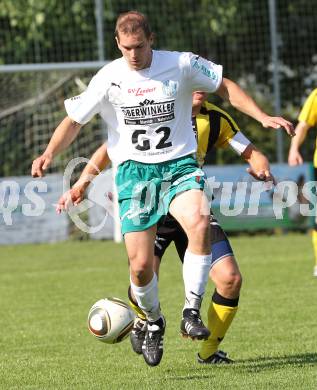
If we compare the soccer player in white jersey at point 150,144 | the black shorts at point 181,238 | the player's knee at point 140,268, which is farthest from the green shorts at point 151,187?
the black shorts at point 181,238

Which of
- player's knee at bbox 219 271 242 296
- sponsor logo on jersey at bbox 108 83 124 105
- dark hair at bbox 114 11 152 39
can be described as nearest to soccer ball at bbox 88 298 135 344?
player's knee at bbox 219 271 242 296

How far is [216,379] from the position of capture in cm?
636

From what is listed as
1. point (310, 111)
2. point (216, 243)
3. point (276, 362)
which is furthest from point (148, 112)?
point (310, 111)

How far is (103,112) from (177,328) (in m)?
2.64

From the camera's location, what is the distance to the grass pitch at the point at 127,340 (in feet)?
21.2

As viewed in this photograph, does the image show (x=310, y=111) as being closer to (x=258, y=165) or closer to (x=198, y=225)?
(x=258, y=165)

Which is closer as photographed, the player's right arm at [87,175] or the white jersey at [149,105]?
the white jersey at [149,105]

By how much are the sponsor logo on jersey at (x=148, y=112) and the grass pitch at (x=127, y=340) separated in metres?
1.56

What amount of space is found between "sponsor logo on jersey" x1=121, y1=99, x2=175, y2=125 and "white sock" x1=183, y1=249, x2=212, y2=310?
0.85 metres

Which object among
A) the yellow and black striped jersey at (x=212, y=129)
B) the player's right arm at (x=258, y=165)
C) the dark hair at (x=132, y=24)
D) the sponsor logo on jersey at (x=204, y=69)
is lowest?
the player's right arm at (x=258, y=165)

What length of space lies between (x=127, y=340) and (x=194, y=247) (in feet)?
7.60

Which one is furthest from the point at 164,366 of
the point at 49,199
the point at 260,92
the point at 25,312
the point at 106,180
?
the point at 260,92

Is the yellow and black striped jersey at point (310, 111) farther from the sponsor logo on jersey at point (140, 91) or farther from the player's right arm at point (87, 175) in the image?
the sponsor logo on jersey at point (140, 91)

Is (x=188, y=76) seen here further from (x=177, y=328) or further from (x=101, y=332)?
(x=177, y=328)
